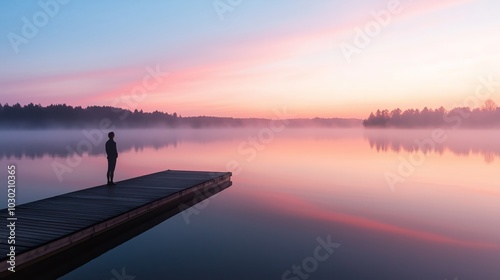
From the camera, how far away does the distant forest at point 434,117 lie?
16912 cm

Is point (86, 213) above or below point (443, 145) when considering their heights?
above

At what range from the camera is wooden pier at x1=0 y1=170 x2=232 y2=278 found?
7.79 metres

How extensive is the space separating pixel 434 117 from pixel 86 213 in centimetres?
19523

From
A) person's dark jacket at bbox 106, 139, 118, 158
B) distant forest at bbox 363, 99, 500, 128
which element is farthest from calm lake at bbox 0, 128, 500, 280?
distant forest at bbox 363, 99, 500, 128

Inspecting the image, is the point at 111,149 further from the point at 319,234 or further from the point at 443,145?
the point at 443,145

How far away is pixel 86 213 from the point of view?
1071cm

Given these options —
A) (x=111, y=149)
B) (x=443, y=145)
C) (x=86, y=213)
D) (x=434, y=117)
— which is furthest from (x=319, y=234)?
(x=434, y=117)

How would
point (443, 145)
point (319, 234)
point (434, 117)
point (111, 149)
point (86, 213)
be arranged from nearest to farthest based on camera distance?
point (86, 213), point (319, 234), point (111, 149), point (443, 145), point (434, 117)

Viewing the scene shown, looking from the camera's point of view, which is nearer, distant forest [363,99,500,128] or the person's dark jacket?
the person's dark jacket

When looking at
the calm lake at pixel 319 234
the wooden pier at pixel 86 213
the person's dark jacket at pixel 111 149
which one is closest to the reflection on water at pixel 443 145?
the calm lake at pixel 319 234

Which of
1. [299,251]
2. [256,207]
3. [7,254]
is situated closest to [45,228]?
[7,254]

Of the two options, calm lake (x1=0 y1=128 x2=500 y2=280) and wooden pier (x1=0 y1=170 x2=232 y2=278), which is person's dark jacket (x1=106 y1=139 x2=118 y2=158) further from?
calm lake (x1=0 y1=128 x2=500 y2=280)

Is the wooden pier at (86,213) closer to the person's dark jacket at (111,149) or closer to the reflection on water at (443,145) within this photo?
the person's dark jacket at (111,149)

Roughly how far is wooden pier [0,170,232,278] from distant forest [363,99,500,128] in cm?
17210
